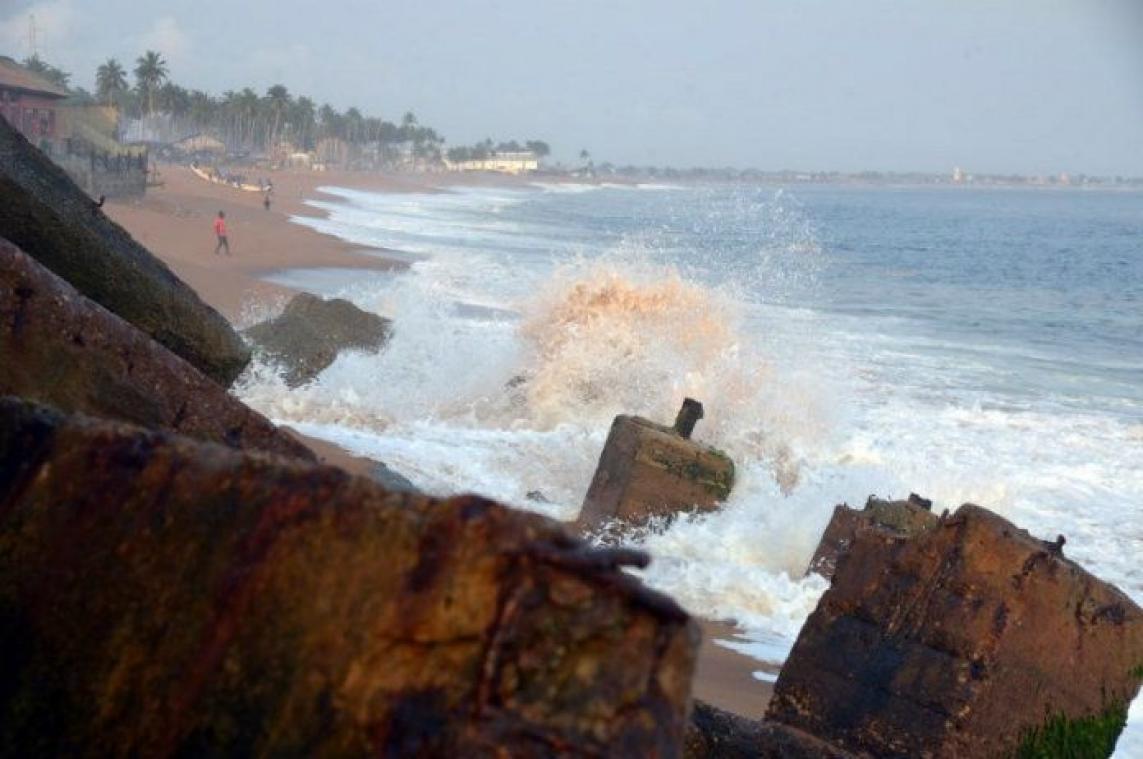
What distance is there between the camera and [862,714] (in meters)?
3.99

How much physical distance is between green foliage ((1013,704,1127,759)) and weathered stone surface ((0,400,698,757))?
274 cm

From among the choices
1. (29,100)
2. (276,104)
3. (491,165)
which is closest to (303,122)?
(276,104)

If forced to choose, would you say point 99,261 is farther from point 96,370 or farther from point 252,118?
point 252,118

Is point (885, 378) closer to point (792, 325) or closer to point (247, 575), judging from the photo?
point (792, 325)

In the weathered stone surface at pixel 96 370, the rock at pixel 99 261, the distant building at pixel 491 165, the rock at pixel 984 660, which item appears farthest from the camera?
the distant building at pixel 491 165

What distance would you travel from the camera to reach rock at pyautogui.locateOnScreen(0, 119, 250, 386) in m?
3.74

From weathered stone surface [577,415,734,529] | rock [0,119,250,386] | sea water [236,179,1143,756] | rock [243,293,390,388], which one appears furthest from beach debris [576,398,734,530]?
rock [243,293,390,388]

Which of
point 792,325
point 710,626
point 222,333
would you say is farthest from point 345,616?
point 792,325

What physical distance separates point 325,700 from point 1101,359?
25712 mm

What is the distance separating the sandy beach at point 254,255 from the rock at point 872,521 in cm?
70

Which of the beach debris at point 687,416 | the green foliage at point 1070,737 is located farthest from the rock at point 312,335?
the green foliage at point 1070,737

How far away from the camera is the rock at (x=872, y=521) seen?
21.7 feet

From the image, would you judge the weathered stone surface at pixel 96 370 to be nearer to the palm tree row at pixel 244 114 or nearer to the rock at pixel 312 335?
the rock at pixel 312 335

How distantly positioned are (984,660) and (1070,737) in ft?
1.09
